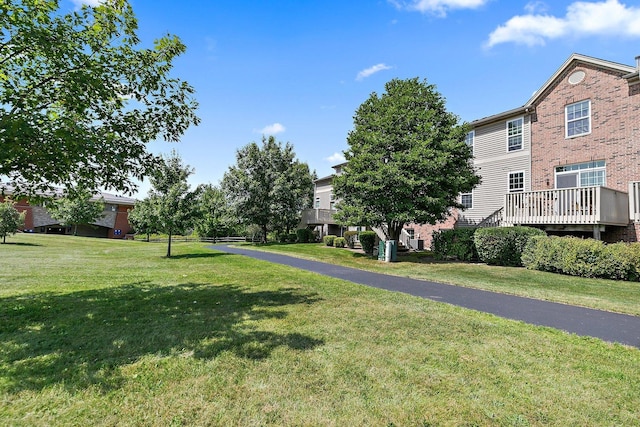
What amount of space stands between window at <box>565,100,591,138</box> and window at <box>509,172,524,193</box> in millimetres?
2978

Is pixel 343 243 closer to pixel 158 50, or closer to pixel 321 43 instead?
pixel 321 43

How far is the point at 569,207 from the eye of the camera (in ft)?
45.2

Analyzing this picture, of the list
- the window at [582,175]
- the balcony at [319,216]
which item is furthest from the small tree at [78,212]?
the window at [582,175]

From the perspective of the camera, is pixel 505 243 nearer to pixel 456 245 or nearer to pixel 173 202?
pixel 456 245

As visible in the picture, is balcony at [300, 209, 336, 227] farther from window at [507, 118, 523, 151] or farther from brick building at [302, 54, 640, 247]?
window at [507, 118, 523, 151]

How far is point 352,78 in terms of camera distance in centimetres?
1468

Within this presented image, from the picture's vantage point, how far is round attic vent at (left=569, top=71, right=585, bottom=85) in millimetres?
16219

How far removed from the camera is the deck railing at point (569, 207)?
1285cm

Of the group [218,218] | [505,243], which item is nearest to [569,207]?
[505,243]

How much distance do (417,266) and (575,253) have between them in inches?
219

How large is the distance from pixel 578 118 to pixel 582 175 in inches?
117

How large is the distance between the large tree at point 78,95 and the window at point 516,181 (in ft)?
59.4

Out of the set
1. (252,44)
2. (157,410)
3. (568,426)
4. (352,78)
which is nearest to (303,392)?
(157,410)

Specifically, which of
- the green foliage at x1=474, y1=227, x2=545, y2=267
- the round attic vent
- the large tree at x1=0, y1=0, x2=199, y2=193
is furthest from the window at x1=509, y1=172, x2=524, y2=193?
the large tree at x1=0, y1=0, x2=199, y2=193
